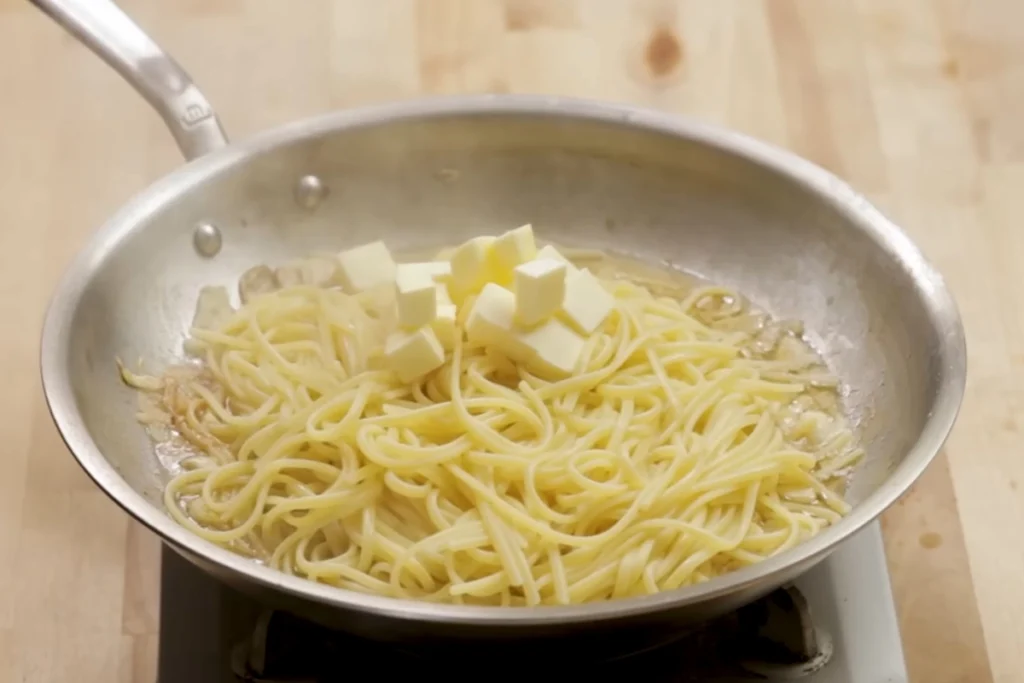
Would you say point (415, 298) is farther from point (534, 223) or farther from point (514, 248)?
Answer: point (534, 223)

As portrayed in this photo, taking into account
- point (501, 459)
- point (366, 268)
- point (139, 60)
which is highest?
point (139, 60)

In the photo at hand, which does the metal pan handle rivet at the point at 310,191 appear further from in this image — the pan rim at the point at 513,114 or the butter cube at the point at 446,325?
the butter cube at the point at 446,325

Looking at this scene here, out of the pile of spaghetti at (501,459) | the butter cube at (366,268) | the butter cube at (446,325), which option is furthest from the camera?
the butter cube at (366,268)

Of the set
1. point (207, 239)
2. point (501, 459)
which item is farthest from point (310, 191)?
point (501, 459)

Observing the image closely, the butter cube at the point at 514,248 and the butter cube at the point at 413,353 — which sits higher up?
the butter cube at the point at 514,248

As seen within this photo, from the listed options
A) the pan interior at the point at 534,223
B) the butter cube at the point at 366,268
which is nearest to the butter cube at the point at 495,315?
the butter cube at the point at 366,268

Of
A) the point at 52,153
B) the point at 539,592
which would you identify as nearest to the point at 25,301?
the point at 52,153

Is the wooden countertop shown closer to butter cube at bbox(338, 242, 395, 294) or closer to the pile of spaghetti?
the pile of spaghetti

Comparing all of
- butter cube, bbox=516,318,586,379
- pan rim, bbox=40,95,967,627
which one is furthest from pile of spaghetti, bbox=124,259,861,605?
pan rim, bbox=40,95,967,627
